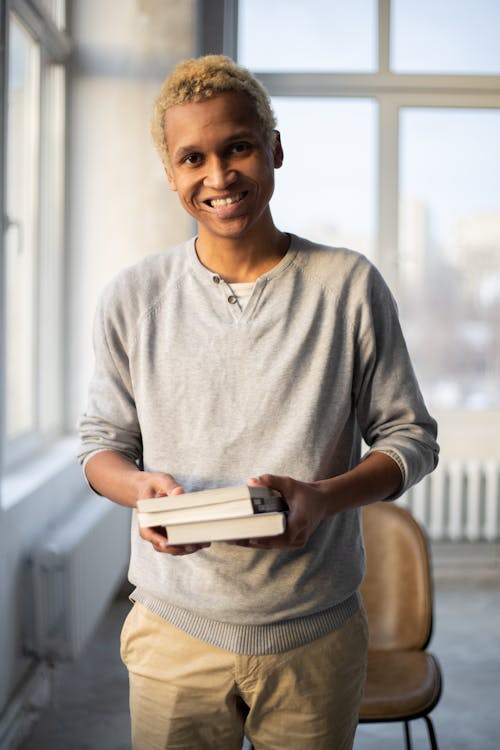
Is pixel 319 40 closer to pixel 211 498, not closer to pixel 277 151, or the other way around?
pixel 277 151

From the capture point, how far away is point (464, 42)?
4820mm

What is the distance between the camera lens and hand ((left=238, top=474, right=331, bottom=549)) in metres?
1.04

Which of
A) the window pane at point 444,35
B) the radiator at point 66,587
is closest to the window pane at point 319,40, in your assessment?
the window pane at point 444,35

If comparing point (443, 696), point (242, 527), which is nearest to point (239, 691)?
point (242, 527)

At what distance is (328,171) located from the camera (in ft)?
16.0

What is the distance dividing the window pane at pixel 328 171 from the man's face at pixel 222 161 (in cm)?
370

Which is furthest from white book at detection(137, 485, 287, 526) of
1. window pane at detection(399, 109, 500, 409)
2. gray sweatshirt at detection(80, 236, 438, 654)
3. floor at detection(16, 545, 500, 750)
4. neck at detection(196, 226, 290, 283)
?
window pane at detection(399, 109, 500, 409)

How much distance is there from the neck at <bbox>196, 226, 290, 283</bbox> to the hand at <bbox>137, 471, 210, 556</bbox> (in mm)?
329

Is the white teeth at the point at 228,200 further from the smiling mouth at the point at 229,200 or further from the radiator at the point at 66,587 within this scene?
the radiator at the point at 66,587

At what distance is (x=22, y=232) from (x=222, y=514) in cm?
289

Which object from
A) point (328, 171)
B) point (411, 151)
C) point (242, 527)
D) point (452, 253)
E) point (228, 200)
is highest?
point (411, 151)

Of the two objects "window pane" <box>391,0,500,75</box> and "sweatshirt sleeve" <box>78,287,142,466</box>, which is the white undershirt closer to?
"sweatshirt sleeve" <box>78,287,142,466</box>

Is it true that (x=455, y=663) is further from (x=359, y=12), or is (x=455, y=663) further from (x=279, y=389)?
(x=359, y=12)

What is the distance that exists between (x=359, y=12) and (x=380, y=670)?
398 cm
